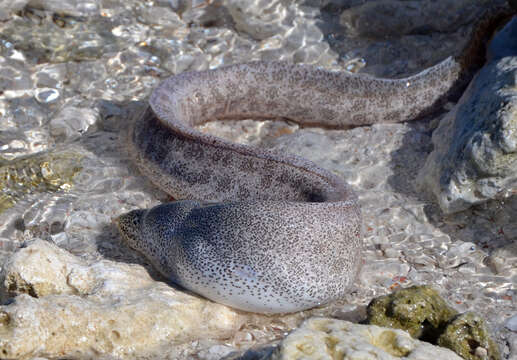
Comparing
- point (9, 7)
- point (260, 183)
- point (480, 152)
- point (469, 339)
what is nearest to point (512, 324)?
point (469, 339)

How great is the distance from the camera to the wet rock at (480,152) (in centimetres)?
384

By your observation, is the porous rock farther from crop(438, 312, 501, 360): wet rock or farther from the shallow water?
crop(438, 312, 501, 360): wet rock

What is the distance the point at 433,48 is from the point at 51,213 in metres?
4.64

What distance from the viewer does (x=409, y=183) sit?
4641 mm

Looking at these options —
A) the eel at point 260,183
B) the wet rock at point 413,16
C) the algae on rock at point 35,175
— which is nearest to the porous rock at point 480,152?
the eel at point 260,183

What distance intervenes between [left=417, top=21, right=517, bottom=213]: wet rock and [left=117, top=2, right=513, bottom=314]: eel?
875 millimetres

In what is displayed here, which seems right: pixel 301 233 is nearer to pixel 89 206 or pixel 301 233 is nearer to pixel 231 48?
pixel 89 206

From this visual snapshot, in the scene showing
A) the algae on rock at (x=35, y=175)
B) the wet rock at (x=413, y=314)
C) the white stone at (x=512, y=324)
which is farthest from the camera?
the algae on rock at (x=35, y=175)

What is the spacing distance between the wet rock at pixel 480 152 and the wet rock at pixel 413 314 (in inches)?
44.8

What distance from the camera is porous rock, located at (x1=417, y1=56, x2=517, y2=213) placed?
3.84 m

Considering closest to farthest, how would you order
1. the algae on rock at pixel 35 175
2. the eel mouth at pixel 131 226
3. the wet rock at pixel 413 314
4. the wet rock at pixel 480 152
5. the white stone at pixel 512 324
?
the wet rock at pixel 413 314, the white stone at pixel 512 324, the wet rock at pixel 480 152, the eel mouth at pixel 131 226, the algae on rock at pixel 35 175

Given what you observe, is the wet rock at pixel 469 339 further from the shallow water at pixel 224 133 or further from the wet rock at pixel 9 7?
the wet rock at pixel 9 7

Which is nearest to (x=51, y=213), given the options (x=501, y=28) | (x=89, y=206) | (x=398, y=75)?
(x=89, y=206)

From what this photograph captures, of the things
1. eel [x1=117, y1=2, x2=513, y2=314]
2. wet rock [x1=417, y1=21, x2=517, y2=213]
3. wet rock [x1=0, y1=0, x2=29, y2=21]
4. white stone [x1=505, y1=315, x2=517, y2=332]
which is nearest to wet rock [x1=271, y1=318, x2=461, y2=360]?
eel [x1=117, y1=2, x2=513, y2=314]
